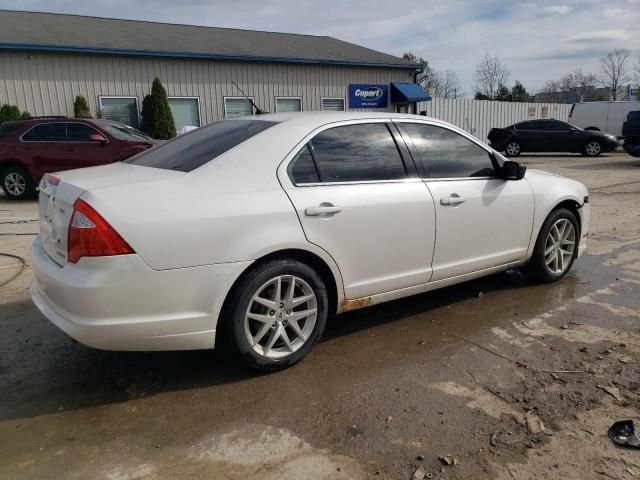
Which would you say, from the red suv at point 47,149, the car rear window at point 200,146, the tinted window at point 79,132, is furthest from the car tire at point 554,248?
the tinted window at point 79,132

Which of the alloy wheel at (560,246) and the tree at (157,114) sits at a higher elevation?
the tree at (157,114)

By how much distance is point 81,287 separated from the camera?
274cm

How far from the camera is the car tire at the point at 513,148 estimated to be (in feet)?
67.7

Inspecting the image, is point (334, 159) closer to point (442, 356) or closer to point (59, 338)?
point (442, 356)

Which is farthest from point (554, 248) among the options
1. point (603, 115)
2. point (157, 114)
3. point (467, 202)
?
point (603, 115)

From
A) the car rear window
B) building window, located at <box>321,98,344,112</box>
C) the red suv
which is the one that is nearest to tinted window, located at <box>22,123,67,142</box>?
the red suv

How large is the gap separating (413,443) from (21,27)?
1920cm

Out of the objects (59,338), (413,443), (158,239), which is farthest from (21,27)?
(413,443)

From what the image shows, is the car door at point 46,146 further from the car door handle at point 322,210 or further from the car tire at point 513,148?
the car tire at point 513,148

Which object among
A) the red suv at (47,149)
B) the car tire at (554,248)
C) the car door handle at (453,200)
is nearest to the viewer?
the car door handle at (453,200)

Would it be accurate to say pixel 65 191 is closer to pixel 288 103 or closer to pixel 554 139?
pixel 288 103

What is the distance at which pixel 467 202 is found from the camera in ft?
13.4

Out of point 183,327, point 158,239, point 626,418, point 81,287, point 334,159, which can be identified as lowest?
point 626,418

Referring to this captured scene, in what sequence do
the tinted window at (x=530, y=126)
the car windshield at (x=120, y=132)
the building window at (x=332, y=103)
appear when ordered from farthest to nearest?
the building window at (x=332, y=103) → the tinted window at (x=530, y=126) → the car windshield at (x=120, y=132)
